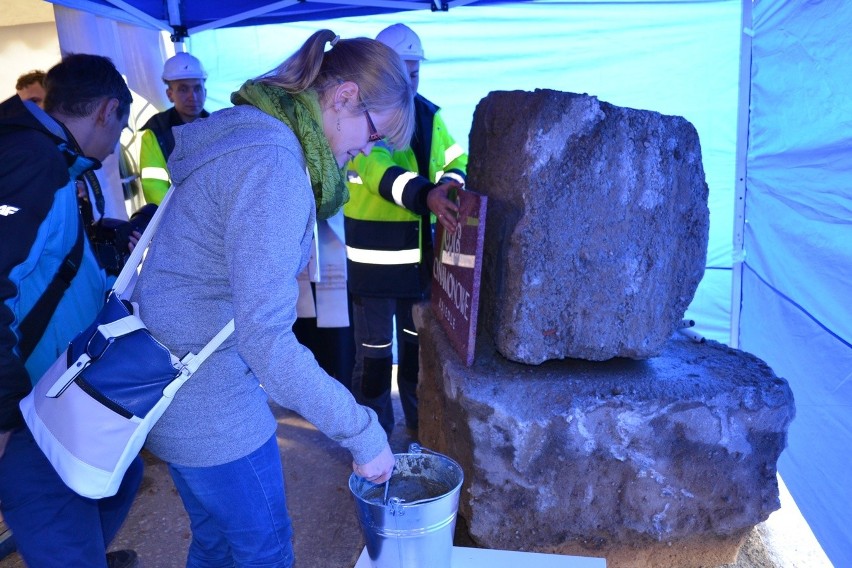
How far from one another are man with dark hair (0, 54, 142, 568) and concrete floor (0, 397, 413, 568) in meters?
0.75

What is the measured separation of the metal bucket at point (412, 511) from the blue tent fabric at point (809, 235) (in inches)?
57.0

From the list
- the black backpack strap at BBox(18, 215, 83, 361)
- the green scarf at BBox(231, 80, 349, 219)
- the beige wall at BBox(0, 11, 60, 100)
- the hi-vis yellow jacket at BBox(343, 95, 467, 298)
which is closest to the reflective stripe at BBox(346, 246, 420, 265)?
the hi-vis yellow jacket at BBox(343, 95, 467, 298)

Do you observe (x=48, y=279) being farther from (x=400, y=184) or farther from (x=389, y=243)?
(x=389, y=243)

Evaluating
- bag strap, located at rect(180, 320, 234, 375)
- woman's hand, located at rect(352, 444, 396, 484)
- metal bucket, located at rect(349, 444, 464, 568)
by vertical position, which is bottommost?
metal bucket, located at rect(349, 444, 464, 568)

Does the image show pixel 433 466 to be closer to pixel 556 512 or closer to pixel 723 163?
pixel 556 512

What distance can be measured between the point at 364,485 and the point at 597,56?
3.64 m

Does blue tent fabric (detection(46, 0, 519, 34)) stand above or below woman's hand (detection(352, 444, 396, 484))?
above

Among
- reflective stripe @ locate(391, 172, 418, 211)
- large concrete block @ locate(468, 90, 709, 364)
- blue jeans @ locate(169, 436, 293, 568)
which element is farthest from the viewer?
reflective stripe @ locate(391, 172, 418, 211)

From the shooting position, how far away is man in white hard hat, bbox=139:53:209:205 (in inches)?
138

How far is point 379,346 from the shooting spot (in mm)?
3160

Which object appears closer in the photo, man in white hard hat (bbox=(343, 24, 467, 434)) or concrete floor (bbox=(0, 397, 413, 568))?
concrete floor (bbox=(0, 397, 413, 568))

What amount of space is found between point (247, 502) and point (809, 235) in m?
2.26

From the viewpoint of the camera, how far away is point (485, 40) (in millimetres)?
4359

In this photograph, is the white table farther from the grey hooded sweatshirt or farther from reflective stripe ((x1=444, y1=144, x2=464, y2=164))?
reflective stripe ((x1=444, y1=144, x2=464, y2=164))
